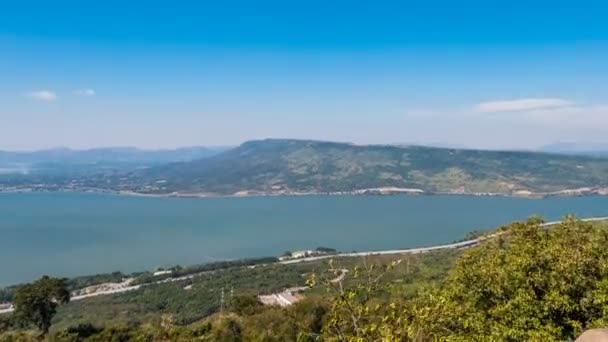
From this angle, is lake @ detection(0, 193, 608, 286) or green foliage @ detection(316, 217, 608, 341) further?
lake @ detection(0, 193, 608, 286)

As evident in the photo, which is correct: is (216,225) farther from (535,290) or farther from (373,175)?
(535,290)

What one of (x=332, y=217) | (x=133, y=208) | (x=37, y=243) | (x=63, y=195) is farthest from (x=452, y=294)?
(x=63, y=195)

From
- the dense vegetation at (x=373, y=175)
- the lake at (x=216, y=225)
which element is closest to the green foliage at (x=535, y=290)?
the lake at (x=216, y=225)

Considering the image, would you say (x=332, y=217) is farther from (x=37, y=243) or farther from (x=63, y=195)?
(x=63, y=195)

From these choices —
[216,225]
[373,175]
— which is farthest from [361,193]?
[216,225]

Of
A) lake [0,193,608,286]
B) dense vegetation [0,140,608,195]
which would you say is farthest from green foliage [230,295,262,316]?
dense vegetation [0,140,608,195]

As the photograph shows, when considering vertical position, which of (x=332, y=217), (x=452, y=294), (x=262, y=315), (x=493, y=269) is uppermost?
(x=493, y=269)

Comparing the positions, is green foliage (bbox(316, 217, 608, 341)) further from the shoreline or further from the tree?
the shoreline
